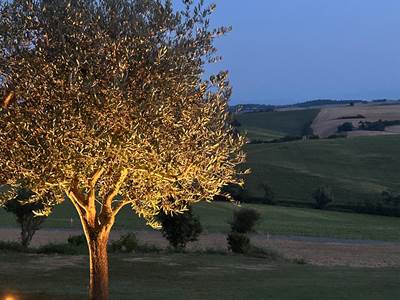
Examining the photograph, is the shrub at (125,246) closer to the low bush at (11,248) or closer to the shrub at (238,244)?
the low bush at (11,248)

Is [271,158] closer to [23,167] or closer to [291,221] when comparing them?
[291,221]

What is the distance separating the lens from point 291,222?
62.2 metres

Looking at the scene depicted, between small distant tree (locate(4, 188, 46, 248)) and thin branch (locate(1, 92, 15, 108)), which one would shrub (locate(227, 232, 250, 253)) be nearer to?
small distant tree (locate(4, 188, 46, 248))

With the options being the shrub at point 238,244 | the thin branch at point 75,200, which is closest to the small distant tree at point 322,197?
the shrub at point 238,244

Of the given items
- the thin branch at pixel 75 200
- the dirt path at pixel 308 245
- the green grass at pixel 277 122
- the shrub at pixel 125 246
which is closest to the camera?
the thin branch at pixel 75 200

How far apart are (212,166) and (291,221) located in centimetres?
5068

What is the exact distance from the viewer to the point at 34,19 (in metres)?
13.1

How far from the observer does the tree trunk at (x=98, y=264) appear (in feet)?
49.2

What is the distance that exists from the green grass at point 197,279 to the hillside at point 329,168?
174 ft

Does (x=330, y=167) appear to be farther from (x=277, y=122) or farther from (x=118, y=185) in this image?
(x=118, y=185)

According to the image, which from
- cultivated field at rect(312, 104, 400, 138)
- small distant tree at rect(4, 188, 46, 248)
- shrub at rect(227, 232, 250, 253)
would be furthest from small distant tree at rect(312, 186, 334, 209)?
cultivated field at rect(312, 104, 400, 138)

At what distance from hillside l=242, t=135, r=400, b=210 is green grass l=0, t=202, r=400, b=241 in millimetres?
9033

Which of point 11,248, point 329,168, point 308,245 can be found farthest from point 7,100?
point 329,168

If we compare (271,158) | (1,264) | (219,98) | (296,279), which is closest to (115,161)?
(219,98)
